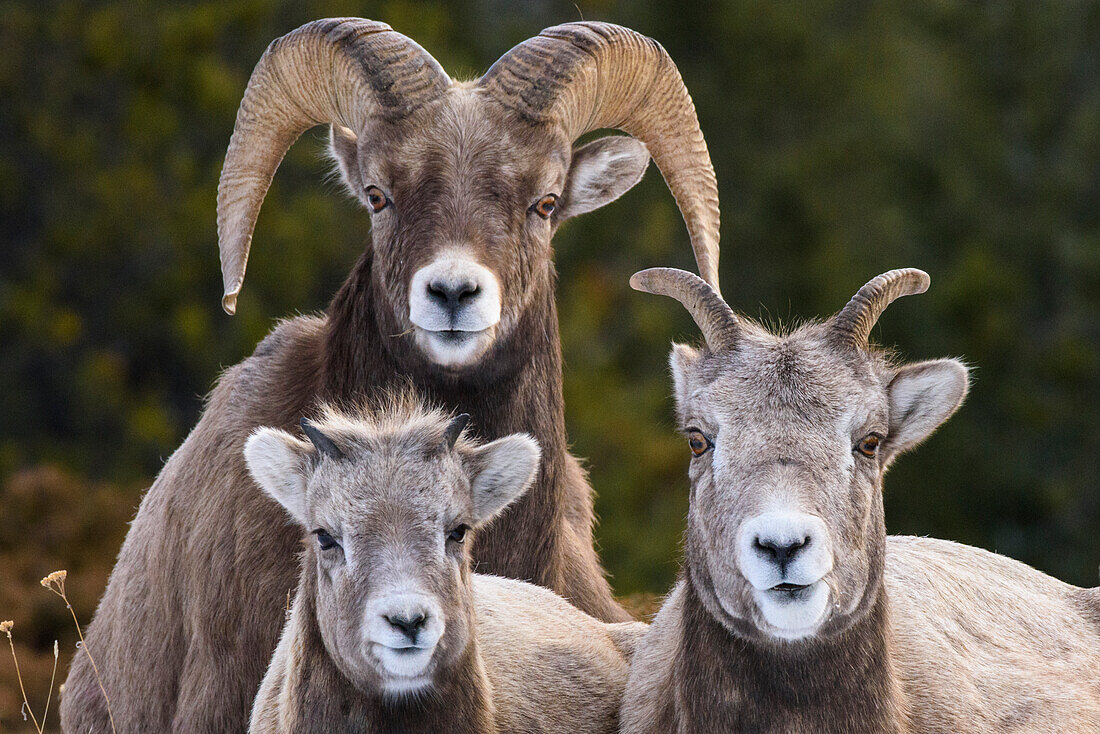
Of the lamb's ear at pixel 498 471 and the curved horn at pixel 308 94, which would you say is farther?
the curved horn at pixel 308 94

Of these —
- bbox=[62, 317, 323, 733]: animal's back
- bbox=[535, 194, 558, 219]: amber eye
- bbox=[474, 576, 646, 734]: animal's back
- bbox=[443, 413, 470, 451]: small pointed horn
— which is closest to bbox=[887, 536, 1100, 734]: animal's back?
bbox=[474, 576, 646, 734]: animal's back

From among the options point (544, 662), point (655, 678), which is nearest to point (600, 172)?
point (544, 662)

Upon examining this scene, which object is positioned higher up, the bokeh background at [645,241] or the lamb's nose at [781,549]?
the bokeh background at [645,241]

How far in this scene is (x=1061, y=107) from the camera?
79.4 feet

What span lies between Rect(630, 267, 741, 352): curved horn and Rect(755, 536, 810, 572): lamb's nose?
1013mm

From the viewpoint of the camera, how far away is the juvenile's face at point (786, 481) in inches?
206

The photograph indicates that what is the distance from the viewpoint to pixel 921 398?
19.4ft

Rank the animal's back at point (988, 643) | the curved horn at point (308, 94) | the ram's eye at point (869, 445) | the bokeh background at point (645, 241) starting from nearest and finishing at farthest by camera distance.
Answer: the ram's eye at point (869, 445)
the animal's back at point (988, 643)
the curved horn at point (308, 94)
the bokeh background at point (645, 241)

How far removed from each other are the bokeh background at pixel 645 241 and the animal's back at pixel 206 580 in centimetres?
559

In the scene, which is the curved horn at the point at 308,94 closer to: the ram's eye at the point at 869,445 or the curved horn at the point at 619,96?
the curved horn at the point at 619,96

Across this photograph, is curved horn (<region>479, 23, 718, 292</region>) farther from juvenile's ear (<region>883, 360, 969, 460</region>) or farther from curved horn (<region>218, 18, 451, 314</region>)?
juvenile's ear (<region>883, 360, 969, 460</region>)

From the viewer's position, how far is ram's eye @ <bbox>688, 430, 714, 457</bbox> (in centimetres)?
579

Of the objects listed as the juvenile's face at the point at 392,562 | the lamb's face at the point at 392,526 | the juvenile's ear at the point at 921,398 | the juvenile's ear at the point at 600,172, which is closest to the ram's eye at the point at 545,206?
the juvenile's ear at the point at 600,172

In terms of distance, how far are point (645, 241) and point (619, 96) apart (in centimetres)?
1190
